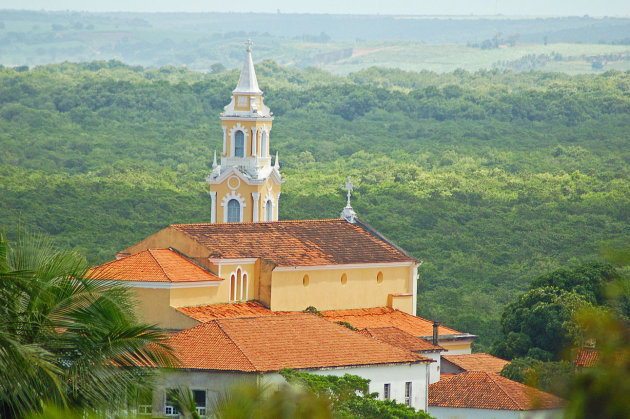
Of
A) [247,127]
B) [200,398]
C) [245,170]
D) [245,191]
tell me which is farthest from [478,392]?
[247,127]

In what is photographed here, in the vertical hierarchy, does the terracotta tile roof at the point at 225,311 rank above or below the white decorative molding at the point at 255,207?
below

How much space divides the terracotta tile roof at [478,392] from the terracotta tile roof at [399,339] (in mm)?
967

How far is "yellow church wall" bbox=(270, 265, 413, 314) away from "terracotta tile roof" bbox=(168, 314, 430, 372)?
14.3ft

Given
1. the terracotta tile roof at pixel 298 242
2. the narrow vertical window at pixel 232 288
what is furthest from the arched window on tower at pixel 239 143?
the narrow vertical window at pixel 232 288

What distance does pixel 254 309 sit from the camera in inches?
1449

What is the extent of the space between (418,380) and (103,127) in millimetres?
114459

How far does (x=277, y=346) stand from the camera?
30375mm

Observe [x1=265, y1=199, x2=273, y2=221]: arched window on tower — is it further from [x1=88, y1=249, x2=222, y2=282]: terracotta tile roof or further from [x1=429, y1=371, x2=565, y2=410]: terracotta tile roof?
[x1=429, y1=371, x2=565, y2=410]: terracotta tile roof

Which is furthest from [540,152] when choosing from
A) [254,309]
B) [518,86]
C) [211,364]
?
[211,364]

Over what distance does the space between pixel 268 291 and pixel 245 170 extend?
8.45m

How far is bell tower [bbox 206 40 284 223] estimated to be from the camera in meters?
44.8

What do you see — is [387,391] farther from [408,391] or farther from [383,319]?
[383,319]

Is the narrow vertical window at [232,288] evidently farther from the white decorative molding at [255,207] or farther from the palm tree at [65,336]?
the palm tree at [65,336]

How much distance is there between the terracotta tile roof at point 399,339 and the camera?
35.0m
